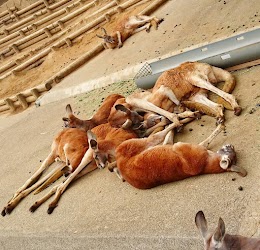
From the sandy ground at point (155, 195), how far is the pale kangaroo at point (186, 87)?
22 cm

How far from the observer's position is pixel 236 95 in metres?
4.83

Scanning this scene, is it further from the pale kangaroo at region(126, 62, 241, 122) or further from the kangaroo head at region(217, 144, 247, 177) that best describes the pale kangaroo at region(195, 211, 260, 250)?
the pale kangaroo at region(126, 62, 241, 122)

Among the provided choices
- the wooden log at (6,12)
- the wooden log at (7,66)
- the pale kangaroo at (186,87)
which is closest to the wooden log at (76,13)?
the wooden log at (7,66)

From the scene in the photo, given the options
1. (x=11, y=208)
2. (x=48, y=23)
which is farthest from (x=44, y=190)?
(x=48, y=23)

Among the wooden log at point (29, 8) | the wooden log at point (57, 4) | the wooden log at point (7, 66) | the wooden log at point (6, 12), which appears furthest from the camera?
the wooden log at point (6, 12)

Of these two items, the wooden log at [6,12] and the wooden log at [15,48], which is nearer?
the wooden log at [15,48]

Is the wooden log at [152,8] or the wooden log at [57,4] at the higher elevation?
the wooden log at [152,8]

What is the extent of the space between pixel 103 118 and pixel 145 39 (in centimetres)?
362

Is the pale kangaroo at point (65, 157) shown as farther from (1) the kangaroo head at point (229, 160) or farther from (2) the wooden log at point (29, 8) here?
(2) the wooden log at point (29, 8)

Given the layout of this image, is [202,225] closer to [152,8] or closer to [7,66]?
[152,8]

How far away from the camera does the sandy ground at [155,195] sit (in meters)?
3.37

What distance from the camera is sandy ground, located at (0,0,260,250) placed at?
3.37 metres

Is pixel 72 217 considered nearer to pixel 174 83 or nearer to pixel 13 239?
pixel 13 239

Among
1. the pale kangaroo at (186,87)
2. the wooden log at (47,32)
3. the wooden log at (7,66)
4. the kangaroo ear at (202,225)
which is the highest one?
the kangaroo ear at (202,225)
